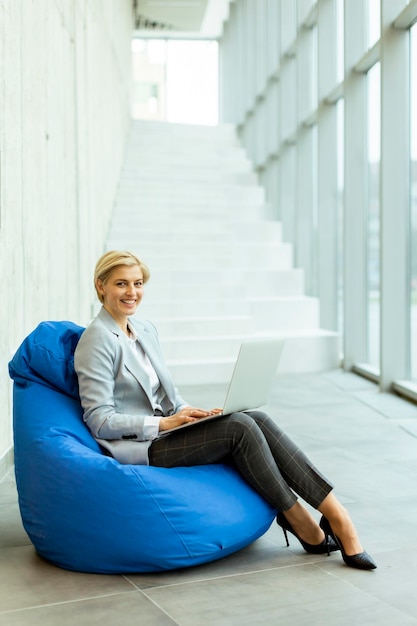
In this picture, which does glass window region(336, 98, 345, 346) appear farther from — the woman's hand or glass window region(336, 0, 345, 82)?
the woman's hand

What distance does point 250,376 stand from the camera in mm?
3461

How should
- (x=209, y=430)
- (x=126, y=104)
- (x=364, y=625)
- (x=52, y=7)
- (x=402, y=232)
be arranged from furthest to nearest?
(x=126, y=104)
(x=402, y=232)
(x=52, y=7)
(x=209, y=430)
(x=364, y=625)

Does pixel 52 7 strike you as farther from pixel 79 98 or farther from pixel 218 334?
pixel 218 334

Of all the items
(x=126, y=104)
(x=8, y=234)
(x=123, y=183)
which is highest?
(x=126, y=104)

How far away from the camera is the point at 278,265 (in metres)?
12.4

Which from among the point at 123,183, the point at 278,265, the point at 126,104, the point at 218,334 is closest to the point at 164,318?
the point at 218,334

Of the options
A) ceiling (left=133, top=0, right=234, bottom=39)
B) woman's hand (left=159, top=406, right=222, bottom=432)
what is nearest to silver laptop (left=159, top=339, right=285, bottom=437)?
woman's hand (left=159, top=406, right=222, bottom=432)

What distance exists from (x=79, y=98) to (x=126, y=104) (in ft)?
25.2

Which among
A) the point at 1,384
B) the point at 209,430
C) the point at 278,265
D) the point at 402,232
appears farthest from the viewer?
the point at 278,265

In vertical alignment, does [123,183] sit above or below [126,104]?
below

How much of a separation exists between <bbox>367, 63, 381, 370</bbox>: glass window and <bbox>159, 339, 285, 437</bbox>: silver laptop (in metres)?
5.74

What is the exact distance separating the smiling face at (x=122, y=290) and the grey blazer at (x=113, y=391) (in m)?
0.05

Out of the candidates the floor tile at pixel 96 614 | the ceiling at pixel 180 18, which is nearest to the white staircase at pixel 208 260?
the ceiling at pixel 180 18

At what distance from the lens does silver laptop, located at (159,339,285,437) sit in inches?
133
